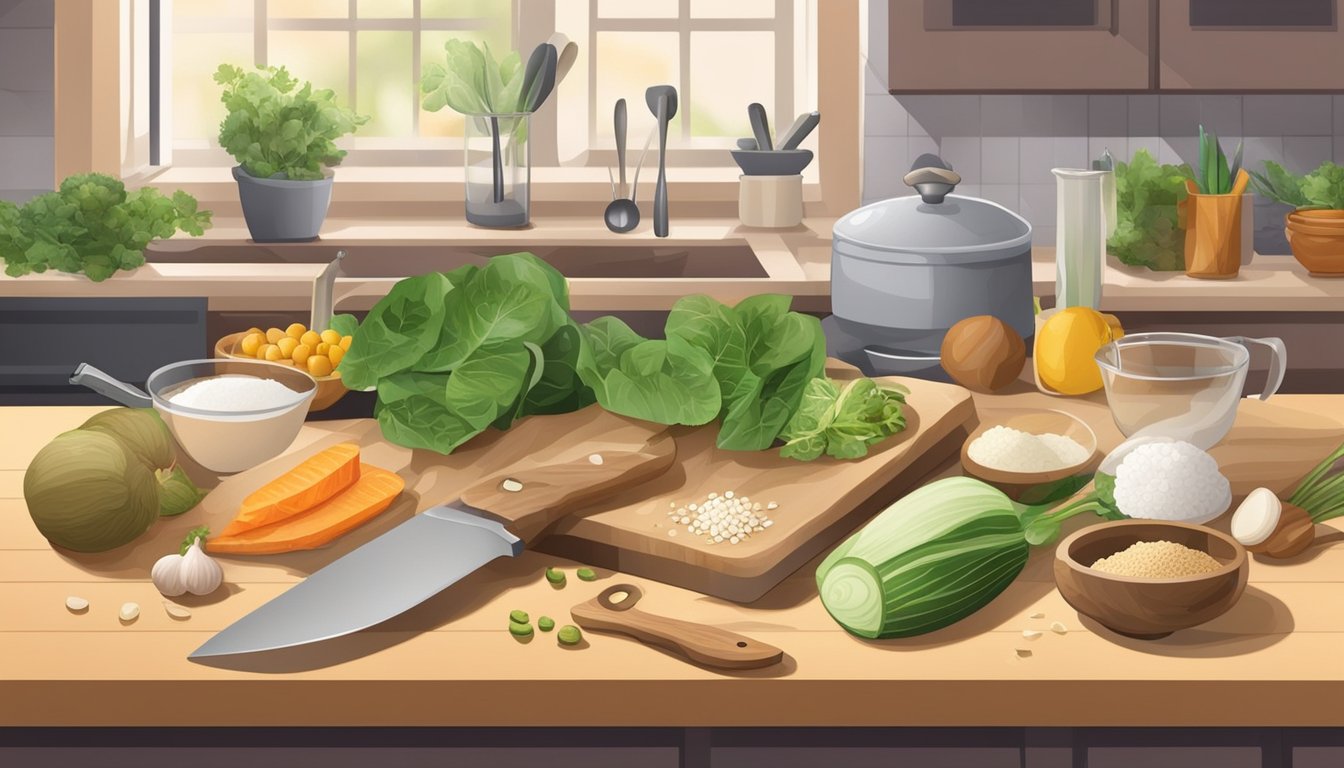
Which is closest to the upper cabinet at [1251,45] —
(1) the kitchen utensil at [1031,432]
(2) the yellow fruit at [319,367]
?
(1) the kitchen utensil at [1031,432]

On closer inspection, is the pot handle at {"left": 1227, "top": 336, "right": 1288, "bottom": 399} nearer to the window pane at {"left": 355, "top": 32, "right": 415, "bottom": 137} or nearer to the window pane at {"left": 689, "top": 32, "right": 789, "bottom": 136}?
the window pane at {"left": 689, "top": 32, "right": 789, "bottom": 136}

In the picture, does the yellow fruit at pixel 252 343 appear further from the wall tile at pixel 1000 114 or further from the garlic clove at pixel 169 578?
the wall tile at pixel 1000 114

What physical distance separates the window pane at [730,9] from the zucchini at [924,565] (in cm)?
259

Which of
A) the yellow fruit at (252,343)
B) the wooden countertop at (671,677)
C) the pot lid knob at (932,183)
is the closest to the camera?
the wooden countertop at (671,677)

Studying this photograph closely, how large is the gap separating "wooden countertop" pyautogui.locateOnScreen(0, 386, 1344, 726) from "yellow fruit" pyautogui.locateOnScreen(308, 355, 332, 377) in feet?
1.98

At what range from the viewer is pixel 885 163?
3.21 meters

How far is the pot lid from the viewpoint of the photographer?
1.82m

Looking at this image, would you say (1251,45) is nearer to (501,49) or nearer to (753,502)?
(501,49)

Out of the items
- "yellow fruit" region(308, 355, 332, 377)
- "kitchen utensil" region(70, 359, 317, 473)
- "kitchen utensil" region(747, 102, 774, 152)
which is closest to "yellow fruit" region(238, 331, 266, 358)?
"yellow fruit" region(308, 355, 332, 377)

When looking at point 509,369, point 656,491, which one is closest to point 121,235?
point 509,369

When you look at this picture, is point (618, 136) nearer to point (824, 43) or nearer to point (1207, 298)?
point (824, 43)

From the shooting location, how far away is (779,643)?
1.05m

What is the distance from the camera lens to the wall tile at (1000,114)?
3.19 metres

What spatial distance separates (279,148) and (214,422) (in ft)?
5.51
